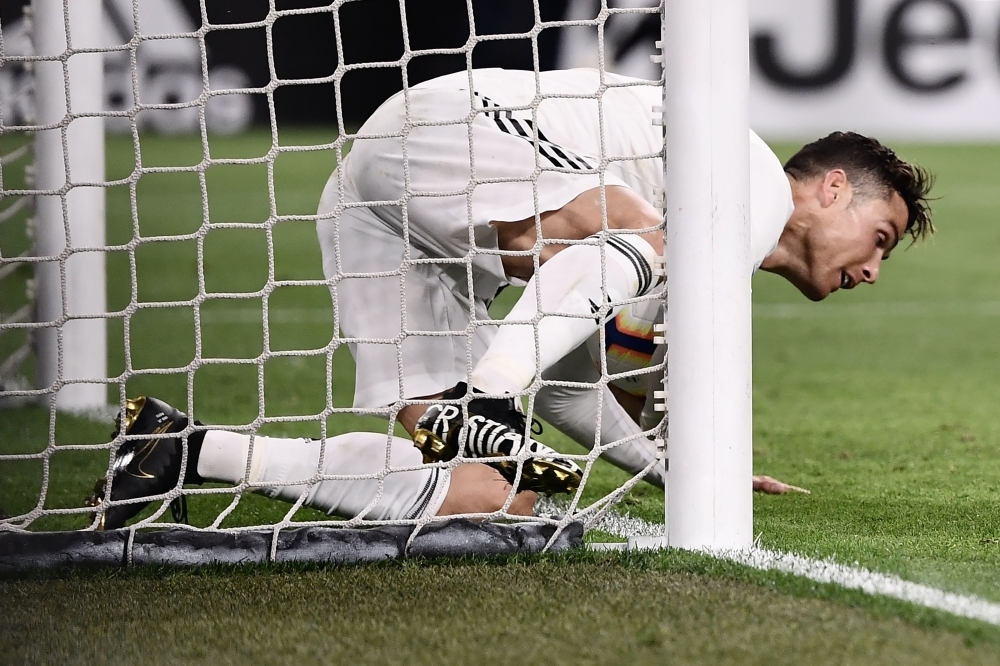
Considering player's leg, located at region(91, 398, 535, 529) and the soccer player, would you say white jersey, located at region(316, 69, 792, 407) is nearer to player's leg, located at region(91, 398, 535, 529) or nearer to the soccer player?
the soccer player

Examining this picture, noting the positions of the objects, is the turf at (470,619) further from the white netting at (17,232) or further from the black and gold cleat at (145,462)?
the white netting at (17,232)

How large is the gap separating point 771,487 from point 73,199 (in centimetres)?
210

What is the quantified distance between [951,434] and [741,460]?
1450 millimetres

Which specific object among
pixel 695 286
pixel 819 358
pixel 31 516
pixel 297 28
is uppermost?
pixel 297 28

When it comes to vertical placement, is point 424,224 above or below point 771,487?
above

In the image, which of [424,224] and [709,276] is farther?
[424,224]

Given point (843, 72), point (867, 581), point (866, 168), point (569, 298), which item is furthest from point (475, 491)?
point (843, 72)

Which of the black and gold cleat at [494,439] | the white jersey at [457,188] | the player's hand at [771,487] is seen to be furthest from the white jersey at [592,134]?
the player's hand at [771,487]

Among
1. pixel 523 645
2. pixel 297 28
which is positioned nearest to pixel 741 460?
pixel 523 645

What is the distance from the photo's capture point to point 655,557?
5.31ft

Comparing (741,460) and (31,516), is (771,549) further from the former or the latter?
(31,516)

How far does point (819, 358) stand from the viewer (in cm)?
418

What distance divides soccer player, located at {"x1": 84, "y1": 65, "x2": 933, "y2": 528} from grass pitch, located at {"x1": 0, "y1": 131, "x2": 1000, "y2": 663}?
18 centimetres

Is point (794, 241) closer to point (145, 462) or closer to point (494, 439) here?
point (494, 439)
